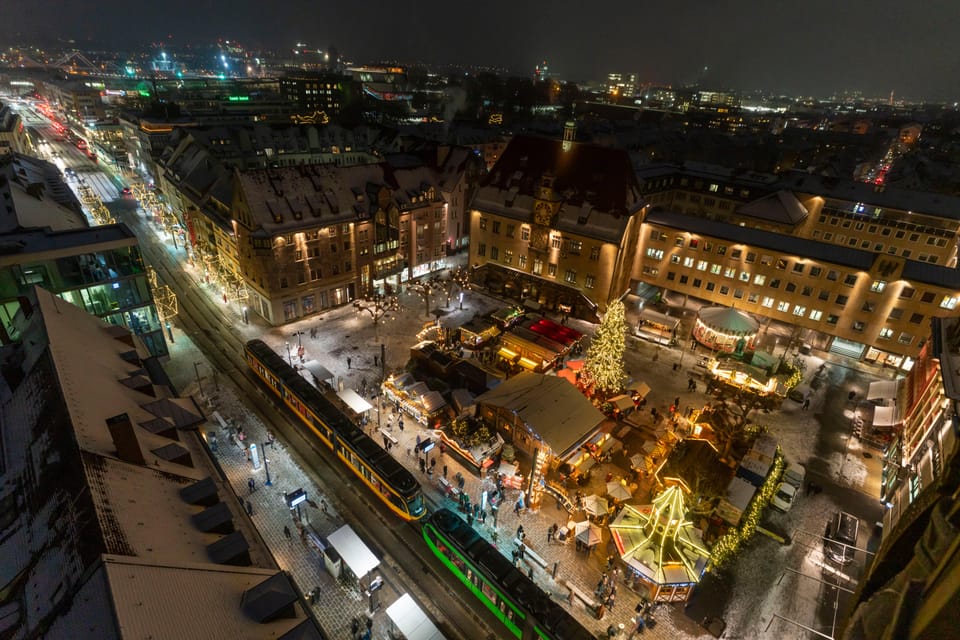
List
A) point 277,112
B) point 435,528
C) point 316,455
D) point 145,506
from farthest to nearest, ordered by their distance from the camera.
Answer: point 277,112 < point 316,455 < point 435,528 < point 145,506

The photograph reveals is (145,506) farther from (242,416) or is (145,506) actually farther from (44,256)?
(44,256)

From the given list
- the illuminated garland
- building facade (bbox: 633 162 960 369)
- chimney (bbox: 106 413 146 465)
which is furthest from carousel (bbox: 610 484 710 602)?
building facade (bbox: 633 162 960 369)

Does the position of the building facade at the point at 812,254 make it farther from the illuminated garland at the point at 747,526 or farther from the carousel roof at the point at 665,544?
the carousel roof at the point at 665,544

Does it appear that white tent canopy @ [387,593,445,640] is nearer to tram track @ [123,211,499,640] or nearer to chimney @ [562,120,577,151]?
tram track @ [123,211,499,640]

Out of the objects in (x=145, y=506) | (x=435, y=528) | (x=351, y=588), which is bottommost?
(x=351, y=588)

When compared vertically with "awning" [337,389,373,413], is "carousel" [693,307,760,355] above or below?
above

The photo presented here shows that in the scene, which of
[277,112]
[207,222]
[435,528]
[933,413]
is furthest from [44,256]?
[277,112]

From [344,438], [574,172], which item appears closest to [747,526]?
[344,438]
